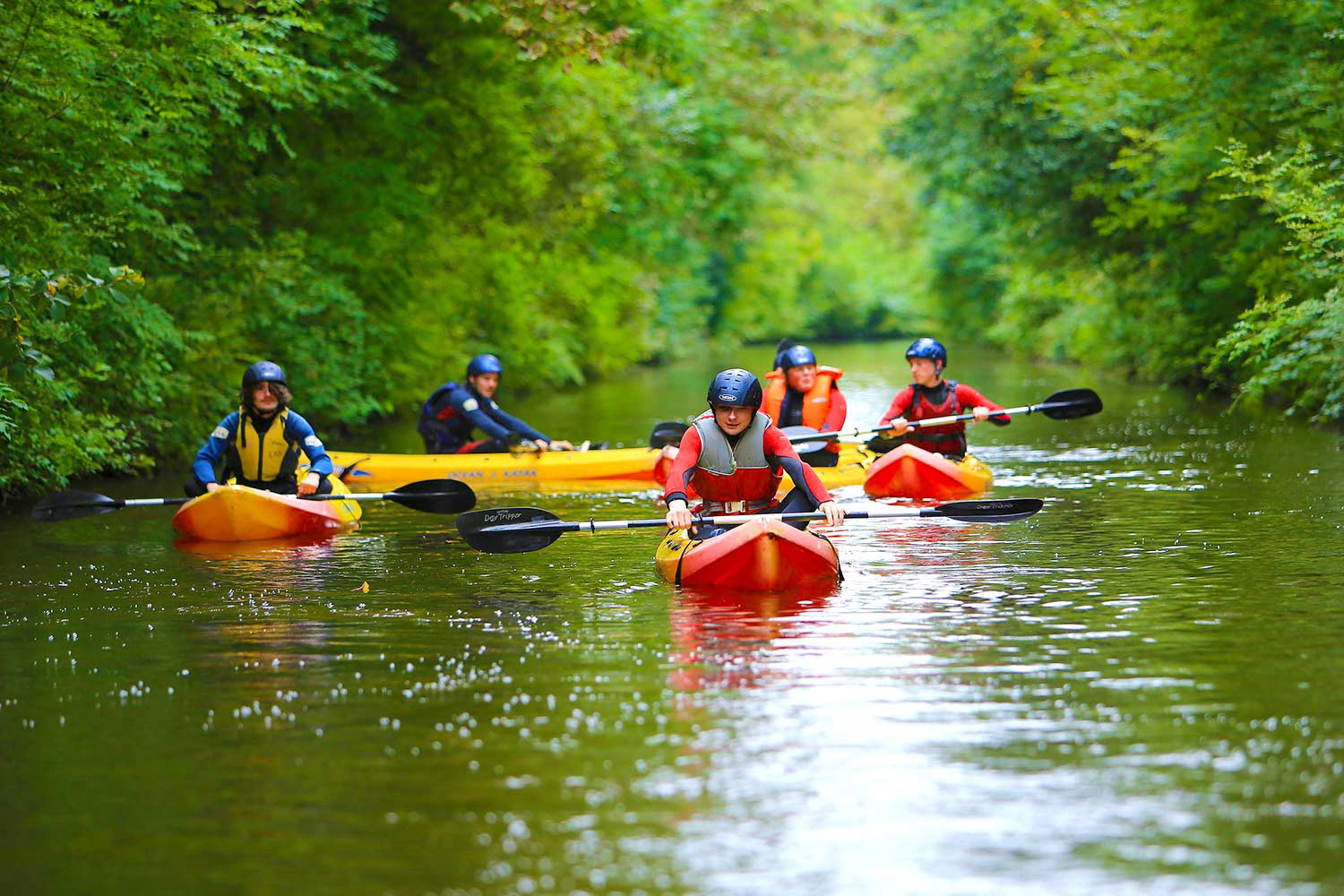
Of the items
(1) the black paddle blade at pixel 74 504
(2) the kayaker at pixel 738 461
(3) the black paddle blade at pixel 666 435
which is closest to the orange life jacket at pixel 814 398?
(3) the black paddle blade at pixel 666 435

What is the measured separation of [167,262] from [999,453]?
27.2 feet

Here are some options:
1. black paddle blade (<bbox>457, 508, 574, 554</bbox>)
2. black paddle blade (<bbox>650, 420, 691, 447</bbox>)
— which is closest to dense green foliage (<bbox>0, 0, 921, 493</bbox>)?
black paddle blade (<bbox>457, 508, 574, 554</bbox>)

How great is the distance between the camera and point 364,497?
11.5 m

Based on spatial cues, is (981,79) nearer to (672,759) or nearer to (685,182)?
(685,182)

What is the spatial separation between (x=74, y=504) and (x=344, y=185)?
8353 millimetres

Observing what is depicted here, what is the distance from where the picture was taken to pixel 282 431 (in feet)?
39.2

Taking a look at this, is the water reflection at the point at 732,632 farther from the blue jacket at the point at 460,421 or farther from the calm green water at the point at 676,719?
the blue jacket at the point at 460,421

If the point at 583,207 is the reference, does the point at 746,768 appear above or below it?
below

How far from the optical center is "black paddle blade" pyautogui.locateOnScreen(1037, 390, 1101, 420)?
14.6m

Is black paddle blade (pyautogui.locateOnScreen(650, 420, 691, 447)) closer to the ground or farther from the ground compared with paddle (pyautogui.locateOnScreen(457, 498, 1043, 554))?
farther from the ground

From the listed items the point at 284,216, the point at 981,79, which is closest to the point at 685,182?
the point at 981,79

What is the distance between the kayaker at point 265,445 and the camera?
11680 mm

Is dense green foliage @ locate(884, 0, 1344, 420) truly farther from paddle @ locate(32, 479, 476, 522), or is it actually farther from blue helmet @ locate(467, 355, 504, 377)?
paddle @ locate(32, 479, 476, 522)

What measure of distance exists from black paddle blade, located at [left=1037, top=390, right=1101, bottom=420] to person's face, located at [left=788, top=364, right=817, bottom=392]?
6.61 feet
